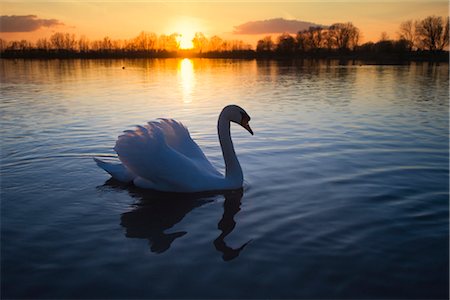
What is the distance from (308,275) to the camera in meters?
4.30

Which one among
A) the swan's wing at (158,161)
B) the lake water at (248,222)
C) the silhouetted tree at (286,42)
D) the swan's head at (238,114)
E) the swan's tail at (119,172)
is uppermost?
the silhouetted tree at (286,42)

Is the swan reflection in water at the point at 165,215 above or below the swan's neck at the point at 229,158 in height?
below

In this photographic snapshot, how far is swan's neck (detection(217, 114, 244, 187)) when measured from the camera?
6789 mm

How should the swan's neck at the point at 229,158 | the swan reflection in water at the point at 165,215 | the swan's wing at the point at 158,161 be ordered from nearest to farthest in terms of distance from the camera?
the swan reflection in water at the point at 165,215
the swan's wing at the point at 158,161
the swan's neck at the point at 229,158

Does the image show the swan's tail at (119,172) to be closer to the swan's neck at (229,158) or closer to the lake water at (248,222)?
the lake water at (248,222)

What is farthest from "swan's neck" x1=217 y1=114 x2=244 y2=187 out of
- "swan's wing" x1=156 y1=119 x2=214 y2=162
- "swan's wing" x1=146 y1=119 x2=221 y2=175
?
"swan's wing" x1=156 y1=119 x2=214 y2=162

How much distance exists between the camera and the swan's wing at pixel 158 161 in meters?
6.25

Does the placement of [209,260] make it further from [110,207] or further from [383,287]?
[110,207]

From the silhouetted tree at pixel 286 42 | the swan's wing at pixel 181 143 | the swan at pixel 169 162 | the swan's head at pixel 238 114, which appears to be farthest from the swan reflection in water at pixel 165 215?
the silhouetted tree at pixel 286 42

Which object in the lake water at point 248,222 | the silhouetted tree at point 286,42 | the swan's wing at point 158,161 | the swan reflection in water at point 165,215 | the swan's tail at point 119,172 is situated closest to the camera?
the lake water at point 248,222

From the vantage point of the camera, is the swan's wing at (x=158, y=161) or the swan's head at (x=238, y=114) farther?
the swan's head at (x=238, y=114)

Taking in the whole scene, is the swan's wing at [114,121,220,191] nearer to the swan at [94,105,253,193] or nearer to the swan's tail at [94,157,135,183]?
the swan at [94,105,253,193]

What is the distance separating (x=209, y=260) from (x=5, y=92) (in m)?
20.3

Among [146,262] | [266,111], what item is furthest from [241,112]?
[266,111]
